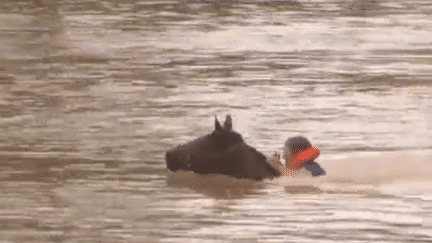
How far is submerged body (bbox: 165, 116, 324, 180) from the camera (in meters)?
0.62

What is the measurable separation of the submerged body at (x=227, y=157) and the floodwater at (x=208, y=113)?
2 centimetres

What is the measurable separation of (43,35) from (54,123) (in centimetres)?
18

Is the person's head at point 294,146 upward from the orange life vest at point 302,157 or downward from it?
upward

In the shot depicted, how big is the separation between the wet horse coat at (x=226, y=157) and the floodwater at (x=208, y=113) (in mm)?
16

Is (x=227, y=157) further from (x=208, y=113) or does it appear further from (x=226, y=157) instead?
(x=208, y=113)

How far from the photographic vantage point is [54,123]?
0.72 m

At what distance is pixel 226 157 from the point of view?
0.62m

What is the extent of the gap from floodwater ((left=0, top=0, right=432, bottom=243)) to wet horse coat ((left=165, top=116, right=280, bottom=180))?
0.05 ft

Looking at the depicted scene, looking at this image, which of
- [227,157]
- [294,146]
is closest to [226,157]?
[227,157]

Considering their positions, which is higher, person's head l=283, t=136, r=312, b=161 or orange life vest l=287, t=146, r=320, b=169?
person's head l=283, t=136, r=312, b=161

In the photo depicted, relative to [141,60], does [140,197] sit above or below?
below

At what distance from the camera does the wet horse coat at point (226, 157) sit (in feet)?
2.02

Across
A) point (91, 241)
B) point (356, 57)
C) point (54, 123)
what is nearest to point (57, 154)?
point (54, 123)

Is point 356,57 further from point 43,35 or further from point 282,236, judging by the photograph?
point 43,35
